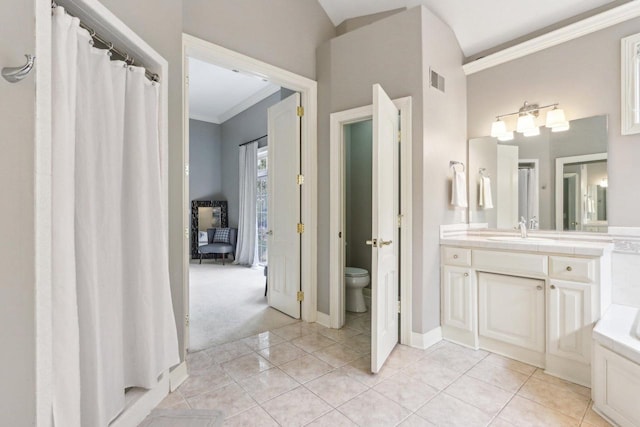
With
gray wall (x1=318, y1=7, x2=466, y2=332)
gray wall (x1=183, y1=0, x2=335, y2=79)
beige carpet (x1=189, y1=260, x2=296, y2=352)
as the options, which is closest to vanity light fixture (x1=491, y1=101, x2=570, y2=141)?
gray wall (x1=318, y1=7, x2=466, y2=332)

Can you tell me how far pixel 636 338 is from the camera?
168 centimetres

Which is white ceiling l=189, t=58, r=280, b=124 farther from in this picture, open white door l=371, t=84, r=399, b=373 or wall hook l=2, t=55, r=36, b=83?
wall hook l=2, t=55, r=36, b=83

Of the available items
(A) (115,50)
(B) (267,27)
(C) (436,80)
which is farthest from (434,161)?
(A) (115,50)

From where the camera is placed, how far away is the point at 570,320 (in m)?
2.07

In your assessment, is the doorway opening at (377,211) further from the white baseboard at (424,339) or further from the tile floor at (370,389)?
the tile floor at (370,389)

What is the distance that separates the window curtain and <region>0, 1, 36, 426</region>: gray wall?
5.21 m

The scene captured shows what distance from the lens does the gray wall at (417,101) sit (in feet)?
8.38

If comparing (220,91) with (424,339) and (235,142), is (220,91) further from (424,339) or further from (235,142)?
(424,339)

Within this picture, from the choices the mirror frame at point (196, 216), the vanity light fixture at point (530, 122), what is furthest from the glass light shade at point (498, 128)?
the mirror frame at point (196, 216)

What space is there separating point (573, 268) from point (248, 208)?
5350mm

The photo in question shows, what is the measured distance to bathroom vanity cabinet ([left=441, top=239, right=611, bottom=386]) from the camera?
2023 millimetres

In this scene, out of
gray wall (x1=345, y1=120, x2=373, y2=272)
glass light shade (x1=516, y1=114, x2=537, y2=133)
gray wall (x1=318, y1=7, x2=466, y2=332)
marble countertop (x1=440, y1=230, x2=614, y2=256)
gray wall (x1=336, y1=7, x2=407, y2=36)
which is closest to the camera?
marble countertop (x1=440, y1=230, x2=614, y2=256)

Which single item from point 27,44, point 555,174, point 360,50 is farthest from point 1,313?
point 555,174

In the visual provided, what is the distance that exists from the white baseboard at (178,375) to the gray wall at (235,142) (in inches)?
180
